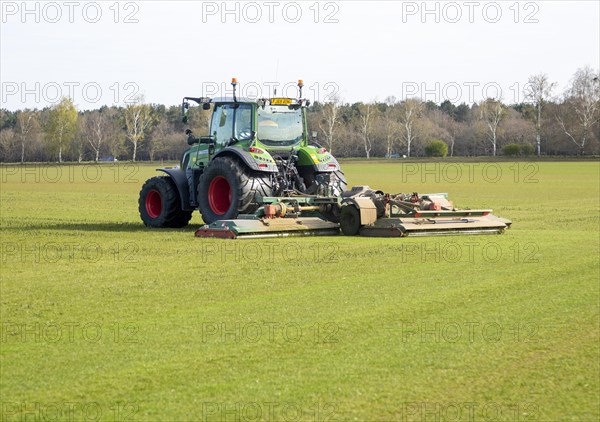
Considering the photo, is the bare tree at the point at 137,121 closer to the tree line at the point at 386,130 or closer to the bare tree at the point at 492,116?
the tree line at the point at 386,130

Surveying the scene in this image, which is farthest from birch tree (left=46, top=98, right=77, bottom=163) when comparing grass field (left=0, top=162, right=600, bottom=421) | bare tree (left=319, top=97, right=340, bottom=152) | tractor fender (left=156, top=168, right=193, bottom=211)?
grass field (left=0, top=162, right=600, bottom=421)

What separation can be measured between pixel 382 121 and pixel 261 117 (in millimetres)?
78635

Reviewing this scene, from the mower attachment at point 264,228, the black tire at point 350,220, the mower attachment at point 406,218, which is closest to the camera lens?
the mower attachment at point 264,228

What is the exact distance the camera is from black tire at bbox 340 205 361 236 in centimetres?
1736

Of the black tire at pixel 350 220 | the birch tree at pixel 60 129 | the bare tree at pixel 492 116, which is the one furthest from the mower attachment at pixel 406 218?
the birch tree at pixel 60 129

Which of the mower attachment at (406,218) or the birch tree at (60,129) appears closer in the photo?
the mower attachment at (406,218)

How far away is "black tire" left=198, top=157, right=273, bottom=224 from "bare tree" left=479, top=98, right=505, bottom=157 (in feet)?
235

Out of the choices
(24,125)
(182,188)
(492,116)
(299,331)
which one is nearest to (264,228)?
(182,188)

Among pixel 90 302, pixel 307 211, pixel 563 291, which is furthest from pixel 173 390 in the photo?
pixel 307 211

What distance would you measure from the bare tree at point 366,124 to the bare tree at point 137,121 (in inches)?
943

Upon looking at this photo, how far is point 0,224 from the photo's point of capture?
2064 cm

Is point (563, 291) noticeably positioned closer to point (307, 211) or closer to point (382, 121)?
point (307, 211)

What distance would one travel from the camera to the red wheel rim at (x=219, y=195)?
1850 cm

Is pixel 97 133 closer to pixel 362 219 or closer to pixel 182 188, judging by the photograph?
pixel 182 188
